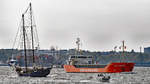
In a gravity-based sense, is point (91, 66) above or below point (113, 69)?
above

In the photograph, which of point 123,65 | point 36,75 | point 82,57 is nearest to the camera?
point 36,75

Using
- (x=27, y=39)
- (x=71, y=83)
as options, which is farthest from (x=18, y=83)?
(x=27, y=39)

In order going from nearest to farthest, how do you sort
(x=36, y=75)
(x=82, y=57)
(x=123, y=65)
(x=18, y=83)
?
(x=18, y=83)
(x=36, y=75)
(x=123, y=65)
(x=82, y=57)

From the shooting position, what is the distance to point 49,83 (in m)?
111

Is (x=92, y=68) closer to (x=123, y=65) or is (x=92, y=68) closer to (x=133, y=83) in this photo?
(x=123, y=65)

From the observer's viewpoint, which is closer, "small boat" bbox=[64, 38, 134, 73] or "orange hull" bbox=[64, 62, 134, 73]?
"orange hull" bbox=[64, 62, 134, 73]

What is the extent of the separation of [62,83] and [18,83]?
9956mm

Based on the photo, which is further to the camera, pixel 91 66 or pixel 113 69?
pixel 91 66

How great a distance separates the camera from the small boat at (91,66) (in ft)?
593

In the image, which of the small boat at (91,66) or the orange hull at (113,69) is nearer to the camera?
the orange hull at (113,69)

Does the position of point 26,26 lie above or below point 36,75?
above

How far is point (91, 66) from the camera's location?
189m

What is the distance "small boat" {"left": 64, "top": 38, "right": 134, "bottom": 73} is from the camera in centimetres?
18088

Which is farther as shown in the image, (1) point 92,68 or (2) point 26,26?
(1) point 92,68
